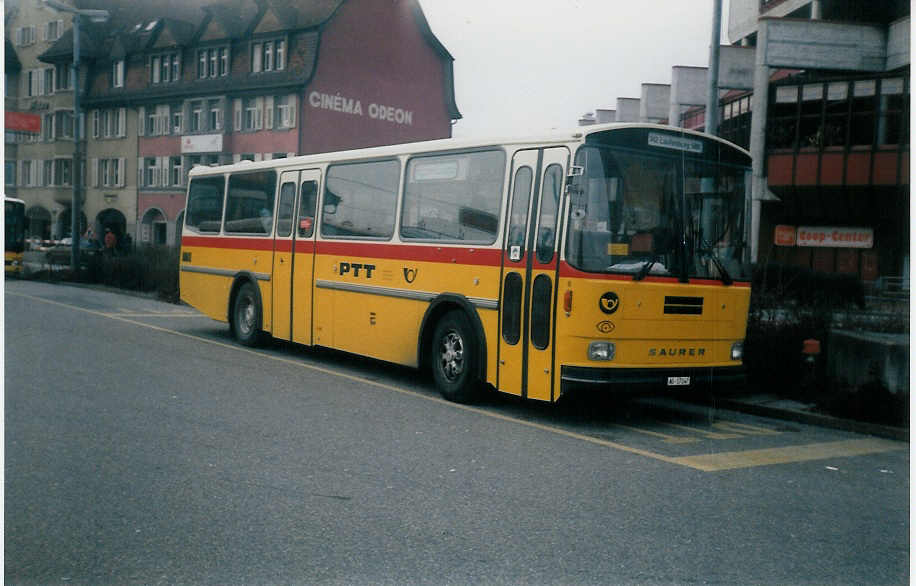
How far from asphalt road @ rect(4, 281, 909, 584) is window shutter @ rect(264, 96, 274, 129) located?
120ft

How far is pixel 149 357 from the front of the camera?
39.7 ft

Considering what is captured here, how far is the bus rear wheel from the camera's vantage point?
1384 centimetres

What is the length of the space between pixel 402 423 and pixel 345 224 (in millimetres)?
4159

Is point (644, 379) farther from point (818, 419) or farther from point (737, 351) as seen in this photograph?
point (818, 419)

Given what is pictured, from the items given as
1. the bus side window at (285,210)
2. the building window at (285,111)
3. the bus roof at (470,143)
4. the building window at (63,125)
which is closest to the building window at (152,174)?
the building window at (285,111)

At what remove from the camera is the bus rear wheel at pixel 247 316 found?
1384 centimetres

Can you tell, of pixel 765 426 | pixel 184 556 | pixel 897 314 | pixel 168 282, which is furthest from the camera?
pixel 168 282

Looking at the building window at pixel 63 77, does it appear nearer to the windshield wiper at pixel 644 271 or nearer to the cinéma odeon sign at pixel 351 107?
the windshield wiper at pixel 644 271

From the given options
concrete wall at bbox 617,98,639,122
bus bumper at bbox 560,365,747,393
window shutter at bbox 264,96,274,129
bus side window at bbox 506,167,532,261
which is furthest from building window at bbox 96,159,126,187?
bus bumper at bbox 560,365,747,393

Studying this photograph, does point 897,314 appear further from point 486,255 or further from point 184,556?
point 184,556

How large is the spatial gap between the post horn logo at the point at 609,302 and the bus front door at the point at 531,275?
45cm

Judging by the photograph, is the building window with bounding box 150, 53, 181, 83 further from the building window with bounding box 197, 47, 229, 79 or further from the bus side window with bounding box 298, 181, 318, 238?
the bus side window with bounding box 298, 181, 318, 238

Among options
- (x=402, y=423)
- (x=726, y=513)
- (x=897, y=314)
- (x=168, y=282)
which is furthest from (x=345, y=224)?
(x=168, y=282)

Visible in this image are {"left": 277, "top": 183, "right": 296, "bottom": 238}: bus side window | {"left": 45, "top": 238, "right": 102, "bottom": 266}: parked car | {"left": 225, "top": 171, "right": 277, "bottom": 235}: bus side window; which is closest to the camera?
{"left": 277, "top": 183, "right": 296, "bottom": 238}: bus side window
